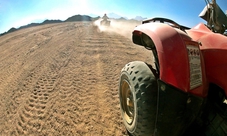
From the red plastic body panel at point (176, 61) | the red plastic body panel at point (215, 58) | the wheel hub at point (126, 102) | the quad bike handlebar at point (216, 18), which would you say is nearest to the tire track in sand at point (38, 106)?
the wheel hub at point (126, 102)

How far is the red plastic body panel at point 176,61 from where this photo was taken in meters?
1.76

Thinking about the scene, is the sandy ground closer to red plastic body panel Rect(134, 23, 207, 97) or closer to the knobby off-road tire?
the knobby off-road tire

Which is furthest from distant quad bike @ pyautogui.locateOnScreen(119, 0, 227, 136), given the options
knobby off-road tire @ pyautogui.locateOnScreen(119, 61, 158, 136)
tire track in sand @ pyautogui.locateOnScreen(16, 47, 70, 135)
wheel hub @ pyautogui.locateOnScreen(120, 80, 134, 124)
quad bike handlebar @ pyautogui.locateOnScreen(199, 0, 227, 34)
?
tire track in sand @ pyautogui.locateOnScreen(16, 47, 70, 135)

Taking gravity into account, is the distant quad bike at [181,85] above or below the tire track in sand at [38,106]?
above

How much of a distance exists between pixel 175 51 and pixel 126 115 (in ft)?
4.66

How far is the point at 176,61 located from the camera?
69.8 inches

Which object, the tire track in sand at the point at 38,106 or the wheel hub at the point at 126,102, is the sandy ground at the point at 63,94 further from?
the wheel hub at the point at 126,102

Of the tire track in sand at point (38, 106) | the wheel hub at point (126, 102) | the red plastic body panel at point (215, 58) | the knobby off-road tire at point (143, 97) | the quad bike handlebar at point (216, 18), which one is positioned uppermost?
the quad bike handlebar at point (216, 18)

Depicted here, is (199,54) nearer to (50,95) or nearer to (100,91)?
(100,91)

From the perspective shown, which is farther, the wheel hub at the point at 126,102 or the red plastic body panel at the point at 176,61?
the wheel hub at the point at 126,102

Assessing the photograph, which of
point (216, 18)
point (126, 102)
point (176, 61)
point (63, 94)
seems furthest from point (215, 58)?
point (63, 94)

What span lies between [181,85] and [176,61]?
0.22m

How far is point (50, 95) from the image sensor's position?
15.2 feet

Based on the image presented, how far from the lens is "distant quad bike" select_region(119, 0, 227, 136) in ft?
5.85
